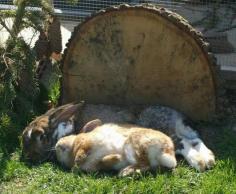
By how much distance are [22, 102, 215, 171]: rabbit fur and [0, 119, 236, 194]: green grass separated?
0.47ft

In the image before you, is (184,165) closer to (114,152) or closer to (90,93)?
(114,152)

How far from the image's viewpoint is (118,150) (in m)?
4.62

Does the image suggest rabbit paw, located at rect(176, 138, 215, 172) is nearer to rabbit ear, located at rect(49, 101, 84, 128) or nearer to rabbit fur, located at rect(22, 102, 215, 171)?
rabbit fur, located at rect(22, 102, 215, 171)

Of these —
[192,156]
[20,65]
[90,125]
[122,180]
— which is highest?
[20,65]

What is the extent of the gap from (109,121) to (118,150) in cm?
60

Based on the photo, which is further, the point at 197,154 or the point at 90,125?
the point at 90,125

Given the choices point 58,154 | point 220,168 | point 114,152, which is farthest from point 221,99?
point 58,154

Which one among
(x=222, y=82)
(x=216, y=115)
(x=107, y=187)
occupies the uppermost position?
(x=222, y=82)

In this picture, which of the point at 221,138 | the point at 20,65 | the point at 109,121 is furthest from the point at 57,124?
the point at 221,138

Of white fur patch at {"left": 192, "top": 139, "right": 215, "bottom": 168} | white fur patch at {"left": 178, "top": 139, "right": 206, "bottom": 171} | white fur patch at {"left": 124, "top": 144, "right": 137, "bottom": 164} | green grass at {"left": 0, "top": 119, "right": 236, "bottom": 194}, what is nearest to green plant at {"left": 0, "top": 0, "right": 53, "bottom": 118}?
green grass at {"left": 0, "top": 119, "right": 236, "bottom": 194}

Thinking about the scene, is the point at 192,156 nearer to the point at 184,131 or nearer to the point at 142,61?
the point at 184,131

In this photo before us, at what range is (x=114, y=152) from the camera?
182 inches

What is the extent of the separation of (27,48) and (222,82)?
198 centimetres

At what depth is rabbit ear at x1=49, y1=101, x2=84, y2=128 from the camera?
5.15 meters
